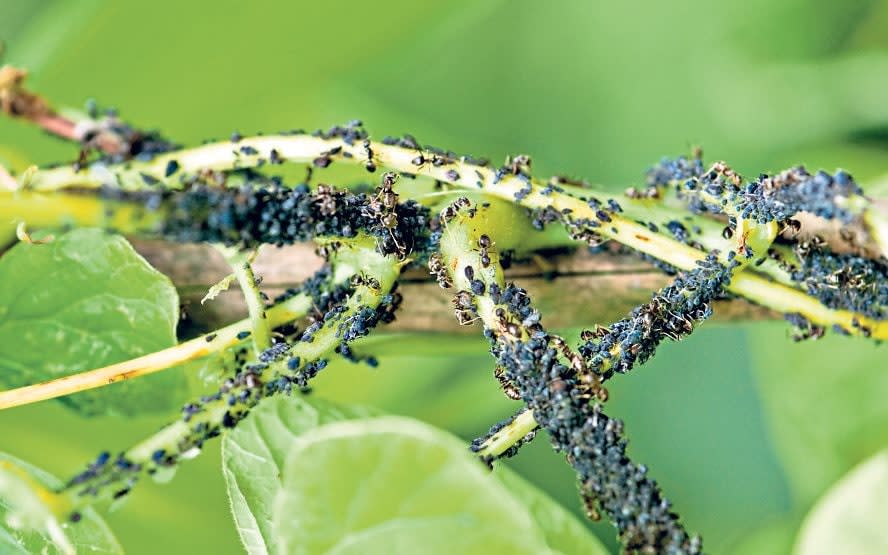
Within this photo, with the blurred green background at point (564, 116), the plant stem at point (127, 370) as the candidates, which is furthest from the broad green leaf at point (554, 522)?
the blurred green background at point (564, 116)

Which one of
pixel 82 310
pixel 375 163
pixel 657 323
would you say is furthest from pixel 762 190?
pixel 82 310

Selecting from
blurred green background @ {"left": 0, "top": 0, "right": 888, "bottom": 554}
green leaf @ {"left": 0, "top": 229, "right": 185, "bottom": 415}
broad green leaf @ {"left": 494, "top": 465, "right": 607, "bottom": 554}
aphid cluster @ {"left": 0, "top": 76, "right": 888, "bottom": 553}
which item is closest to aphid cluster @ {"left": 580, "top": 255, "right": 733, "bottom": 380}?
aphid cluster @ {"left": 0, "top": 76, "right": 888, "bottom": 553}

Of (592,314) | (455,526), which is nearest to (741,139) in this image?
(592,314)

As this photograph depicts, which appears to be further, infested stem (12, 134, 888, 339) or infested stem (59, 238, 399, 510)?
infested stem (12, 134, 888, 339)

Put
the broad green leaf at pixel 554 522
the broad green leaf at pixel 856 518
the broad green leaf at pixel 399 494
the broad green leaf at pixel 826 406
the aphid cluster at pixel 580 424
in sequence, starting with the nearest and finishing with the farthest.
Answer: the broad green leaf at pixel 399 494 → the aphid cluster at pixel 580 424 → the broad green leaf at pixel 856 518 → the broad green leaf at pixel 554 522 → the broad green leaf at pixel 826 406

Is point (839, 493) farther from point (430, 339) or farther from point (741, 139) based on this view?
point (741, 139)

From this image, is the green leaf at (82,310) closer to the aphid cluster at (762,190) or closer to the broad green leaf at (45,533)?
the broad green leaf at (45,533)

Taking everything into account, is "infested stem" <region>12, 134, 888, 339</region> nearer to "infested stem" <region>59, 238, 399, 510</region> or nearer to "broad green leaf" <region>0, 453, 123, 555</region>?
"infested stem" <region>59, 238, 399, 510</region>
